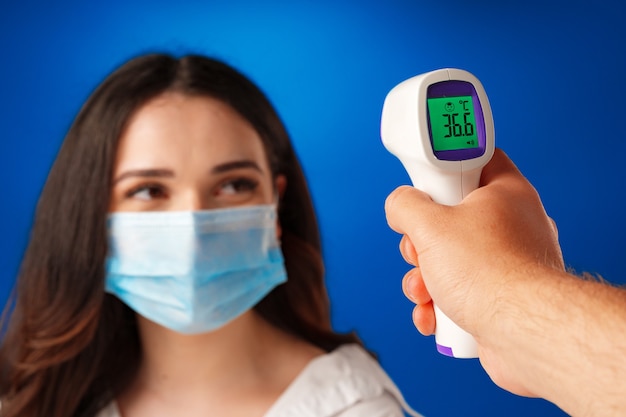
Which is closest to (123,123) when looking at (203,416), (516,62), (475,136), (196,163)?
(196,163)

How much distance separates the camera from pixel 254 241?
1.73 meters

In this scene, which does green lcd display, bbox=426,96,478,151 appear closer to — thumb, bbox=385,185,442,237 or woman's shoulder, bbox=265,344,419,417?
thumb, bbox=385,185,442,237

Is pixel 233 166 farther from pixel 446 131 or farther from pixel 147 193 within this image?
pixel 446 131

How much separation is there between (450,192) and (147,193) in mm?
842

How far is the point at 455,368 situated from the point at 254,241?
917 mm

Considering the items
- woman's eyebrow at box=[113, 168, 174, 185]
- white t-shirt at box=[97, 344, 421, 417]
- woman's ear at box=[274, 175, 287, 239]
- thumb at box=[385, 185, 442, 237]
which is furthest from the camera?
woman's ear at box=[274, 175, 287, 239]

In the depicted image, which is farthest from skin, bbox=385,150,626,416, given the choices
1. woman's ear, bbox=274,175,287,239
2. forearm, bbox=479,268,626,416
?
woman's ear, bbox=274,175,287,239

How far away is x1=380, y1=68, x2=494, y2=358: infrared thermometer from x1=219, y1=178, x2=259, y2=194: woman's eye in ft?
2.30

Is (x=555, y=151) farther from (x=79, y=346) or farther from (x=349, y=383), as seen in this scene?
(x=79, y=346)

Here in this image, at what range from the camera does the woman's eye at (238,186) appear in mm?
1700

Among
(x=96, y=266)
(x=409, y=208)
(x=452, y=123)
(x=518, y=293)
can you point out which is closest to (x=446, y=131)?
(x=452, y=123)

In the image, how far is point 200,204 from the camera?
64.6 inches

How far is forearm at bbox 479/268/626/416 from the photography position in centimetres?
74

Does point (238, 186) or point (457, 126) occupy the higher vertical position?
point (457, 126)
